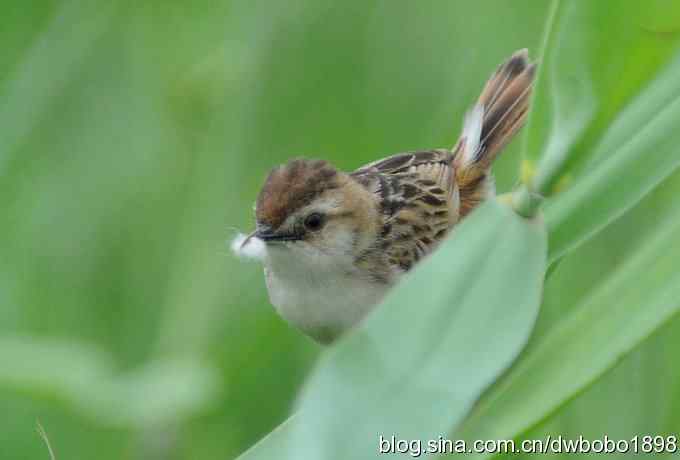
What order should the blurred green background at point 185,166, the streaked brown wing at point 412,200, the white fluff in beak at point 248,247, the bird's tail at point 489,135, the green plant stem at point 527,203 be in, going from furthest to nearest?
the bird's tail at point 489,135 < the streaked brown wing at point 412,200 < the white fluff in beak at point 248,247 < the blurred green background at point 185,166 < the green plant stem at point 527,203

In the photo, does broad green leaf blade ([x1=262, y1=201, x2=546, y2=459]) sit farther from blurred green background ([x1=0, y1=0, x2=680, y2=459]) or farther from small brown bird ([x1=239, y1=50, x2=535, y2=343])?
small brown bird ([x1=239, y1=50, x2=535, y2=343])

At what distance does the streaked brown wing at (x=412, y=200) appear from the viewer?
10.7 ft

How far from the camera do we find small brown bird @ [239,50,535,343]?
281 centimetres

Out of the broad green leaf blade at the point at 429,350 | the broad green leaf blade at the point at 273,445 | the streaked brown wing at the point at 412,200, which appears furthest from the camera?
the streaked brown wing at the point at 412,200

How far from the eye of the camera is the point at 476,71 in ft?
10.7

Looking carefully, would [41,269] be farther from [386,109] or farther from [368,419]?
[368,419]

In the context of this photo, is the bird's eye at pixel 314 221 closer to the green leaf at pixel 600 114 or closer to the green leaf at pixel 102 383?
the green leaf at pixel 102 383

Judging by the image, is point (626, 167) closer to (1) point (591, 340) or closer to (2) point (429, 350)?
(1) point (591, 340)

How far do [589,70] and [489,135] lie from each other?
244 cm

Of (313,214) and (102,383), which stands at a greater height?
(313,214)

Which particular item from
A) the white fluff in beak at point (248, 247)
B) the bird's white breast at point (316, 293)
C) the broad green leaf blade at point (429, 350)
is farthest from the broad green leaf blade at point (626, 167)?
the bird's white breast at point (316, 293)

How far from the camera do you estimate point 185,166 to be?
2998mm

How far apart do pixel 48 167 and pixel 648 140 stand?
205 centimetres

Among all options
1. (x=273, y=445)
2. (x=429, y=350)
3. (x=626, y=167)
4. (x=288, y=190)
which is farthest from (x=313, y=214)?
(x=429, y=350)
